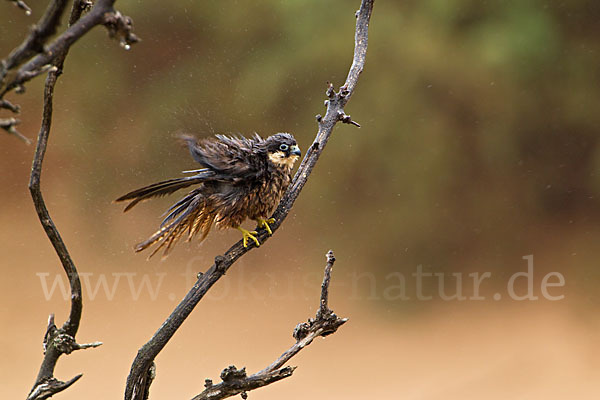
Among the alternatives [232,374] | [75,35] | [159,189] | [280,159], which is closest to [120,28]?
[75,35]

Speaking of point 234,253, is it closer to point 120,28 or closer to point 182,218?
point 182,218

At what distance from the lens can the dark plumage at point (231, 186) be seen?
5.09 ft

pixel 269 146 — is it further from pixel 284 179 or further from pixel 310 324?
pixel 310 324

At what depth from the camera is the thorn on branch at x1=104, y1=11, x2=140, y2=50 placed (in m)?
0.99

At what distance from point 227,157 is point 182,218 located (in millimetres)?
182

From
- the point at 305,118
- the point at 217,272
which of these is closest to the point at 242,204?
the point at 217,272

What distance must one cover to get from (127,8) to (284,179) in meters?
2.27

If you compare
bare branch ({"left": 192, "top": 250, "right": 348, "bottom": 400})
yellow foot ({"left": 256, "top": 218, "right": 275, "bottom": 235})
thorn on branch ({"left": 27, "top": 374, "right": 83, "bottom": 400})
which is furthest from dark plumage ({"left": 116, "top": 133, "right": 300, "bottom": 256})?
thorn on branch ({"left": 27, "top": 374, "right": 83, "bottom": 400})

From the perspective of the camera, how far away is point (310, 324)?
1526mm

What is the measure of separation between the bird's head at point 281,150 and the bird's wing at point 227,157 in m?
0.04

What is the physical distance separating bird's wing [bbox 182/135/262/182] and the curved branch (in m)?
0.11

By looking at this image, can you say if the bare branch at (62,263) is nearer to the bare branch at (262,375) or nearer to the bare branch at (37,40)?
the bare branch at (262,375)

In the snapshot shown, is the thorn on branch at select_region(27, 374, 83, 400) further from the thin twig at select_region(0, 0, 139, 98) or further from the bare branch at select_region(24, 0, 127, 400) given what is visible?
the thin twig at select_region(0, 0, 139, 98)

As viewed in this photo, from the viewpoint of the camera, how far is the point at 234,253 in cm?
147
